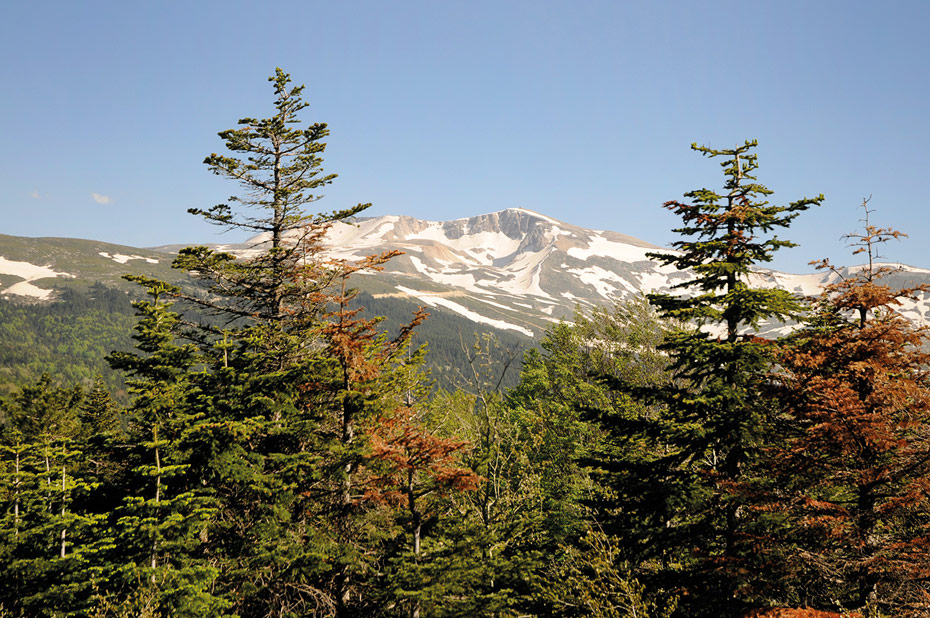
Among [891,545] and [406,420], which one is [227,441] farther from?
[891,545]

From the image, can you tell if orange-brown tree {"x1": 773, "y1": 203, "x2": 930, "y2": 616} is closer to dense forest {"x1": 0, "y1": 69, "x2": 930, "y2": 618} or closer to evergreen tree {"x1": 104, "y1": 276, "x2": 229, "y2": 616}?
dense forest {"x1": 0, "y1": 69, "x2": 930, "y2": 618}

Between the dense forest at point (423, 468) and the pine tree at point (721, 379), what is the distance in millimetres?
65

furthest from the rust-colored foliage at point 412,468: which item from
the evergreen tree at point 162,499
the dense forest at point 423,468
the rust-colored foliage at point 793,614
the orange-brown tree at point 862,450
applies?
the orange-brown tree at point 862,450

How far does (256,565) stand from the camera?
15.5m

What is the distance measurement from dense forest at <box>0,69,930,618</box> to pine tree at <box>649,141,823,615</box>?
0.06 meters

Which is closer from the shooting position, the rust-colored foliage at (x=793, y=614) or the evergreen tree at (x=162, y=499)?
the rust-colored foliage at (x=793, y=614)

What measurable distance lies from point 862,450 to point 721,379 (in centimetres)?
296

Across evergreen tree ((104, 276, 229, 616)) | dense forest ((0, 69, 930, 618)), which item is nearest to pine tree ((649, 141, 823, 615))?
dense forest ((0, 69, 930, 618))

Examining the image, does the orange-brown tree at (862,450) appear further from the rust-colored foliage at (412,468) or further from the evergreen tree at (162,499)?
the evergreen tree at (162,499)

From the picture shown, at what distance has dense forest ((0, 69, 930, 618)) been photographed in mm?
11391

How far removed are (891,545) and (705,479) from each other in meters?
3.63

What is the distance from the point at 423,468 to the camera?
16172 mm

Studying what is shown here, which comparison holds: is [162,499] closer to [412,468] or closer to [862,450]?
[412,468]

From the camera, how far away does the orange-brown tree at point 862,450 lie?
34.6 ft
